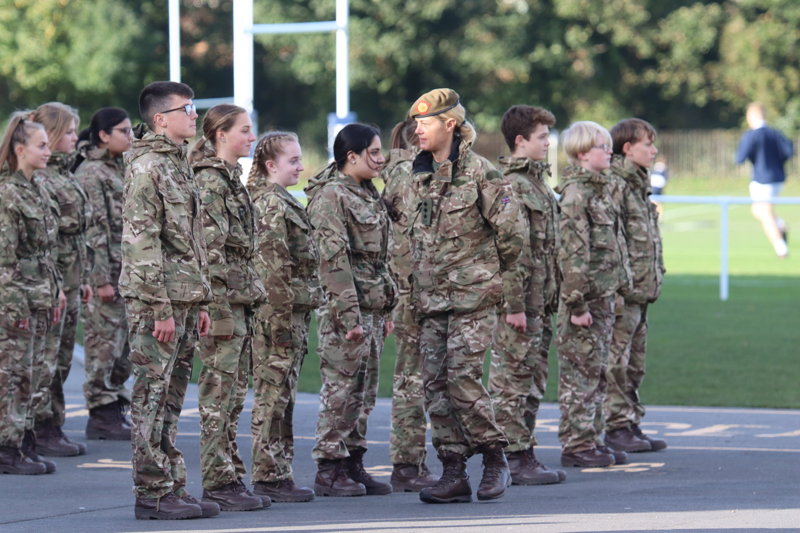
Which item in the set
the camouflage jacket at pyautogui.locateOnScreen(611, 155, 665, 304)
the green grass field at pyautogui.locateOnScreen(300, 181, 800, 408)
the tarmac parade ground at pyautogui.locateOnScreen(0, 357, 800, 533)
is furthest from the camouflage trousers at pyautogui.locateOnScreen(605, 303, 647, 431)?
the green grass field at pyautogui.locateOnScreen(300, 181, 800, 408)

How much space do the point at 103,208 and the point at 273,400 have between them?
2.86 m

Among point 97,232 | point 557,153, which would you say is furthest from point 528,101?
point 97,232

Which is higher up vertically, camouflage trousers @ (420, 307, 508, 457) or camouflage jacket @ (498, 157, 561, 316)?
camouflage jacket @ (498, 157, 561, 316)

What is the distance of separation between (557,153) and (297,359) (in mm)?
49152

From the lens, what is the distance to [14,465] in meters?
9.01

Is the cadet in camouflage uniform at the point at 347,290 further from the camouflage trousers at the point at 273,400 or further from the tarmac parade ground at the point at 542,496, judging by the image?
the tarmac parade ground at the point at 542,496

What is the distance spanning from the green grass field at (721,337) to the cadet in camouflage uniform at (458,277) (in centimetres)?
453

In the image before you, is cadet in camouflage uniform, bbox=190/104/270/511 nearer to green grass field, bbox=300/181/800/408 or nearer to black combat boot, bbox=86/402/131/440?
black combat boot, bbox=86/402/131/440

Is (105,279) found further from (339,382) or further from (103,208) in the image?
(339,382)

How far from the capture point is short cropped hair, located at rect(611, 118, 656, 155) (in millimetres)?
10086

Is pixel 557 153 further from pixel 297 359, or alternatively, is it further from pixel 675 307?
pixel 297 359

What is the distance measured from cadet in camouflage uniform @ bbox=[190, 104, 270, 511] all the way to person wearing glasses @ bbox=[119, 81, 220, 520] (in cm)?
26

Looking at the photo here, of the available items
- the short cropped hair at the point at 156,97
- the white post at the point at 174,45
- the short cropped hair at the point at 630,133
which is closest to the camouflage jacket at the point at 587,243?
the short cropped hair at the point at 630,133

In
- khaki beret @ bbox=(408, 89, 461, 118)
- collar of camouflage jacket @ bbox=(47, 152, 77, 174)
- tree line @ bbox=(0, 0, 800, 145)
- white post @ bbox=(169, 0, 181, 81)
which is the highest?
tree line @ bbox=(0, 0, 800, 145)
